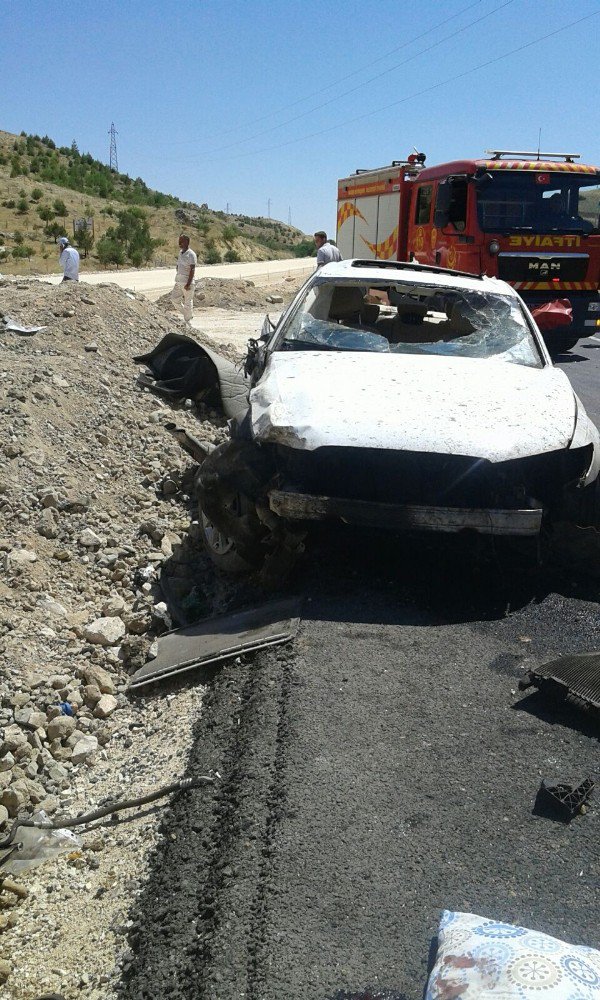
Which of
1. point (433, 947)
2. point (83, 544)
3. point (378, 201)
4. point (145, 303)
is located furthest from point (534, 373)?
point (378, 201)

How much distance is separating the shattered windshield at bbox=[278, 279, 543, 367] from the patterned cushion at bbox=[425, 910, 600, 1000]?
4.21 meters

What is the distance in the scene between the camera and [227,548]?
5461 millimetres

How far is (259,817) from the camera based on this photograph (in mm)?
3152

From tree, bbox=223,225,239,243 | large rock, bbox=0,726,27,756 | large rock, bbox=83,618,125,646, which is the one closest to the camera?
large rock, bbox=0,726,27,756

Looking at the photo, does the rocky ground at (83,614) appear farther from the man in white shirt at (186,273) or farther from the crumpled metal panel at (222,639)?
the man in white shirt at (186,273)

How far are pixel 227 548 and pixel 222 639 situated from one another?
91 centimetres

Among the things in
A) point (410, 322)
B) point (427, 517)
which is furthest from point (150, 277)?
point (427, 517)

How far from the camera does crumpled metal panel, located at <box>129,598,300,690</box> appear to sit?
14.7 ft

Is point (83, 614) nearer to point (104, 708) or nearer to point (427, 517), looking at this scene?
point (104, 708)

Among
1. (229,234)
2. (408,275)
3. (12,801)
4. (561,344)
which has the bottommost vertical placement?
(12,801)

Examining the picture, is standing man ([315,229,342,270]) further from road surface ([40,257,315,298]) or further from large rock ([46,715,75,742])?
large rock ([46,715,75,742])

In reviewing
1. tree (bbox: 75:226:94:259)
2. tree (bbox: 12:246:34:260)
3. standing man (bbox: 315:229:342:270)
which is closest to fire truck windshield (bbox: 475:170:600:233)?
standing man (bbox: 315:229:342:270)

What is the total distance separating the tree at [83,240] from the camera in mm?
45688

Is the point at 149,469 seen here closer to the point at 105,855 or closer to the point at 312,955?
the point at 105,855
